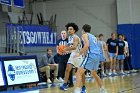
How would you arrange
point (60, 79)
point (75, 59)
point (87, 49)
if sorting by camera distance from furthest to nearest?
point (60, 79) < point (75, 59) < point (87, 49)

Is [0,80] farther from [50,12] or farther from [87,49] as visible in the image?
[50,12]

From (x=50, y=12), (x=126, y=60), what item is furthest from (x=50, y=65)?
(x=50, y=12)

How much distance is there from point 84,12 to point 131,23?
3.54m

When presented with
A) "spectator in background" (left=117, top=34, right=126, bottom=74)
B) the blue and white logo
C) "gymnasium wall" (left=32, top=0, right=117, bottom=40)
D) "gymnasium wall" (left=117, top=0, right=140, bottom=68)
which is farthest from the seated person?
"gymnasium wall" (left=32, top=0, right=117, bottom=40)

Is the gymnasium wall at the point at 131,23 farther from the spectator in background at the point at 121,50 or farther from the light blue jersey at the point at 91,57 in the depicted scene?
the light blue jersey at the point at 91,57

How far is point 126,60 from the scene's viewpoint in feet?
65.8

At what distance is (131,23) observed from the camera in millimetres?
21469

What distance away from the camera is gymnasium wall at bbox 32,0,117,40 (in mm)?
22656

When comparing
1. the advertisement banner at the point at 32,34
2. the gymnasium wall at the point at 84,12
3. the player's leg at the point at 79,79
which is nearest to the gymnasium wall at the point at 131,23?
the gymnasium wall at the point at 84,12

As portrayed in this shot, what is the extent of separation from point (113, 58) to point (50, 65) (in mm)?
4732

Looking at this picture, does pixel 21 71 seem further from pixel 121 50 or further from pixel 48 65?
pixel 121 50

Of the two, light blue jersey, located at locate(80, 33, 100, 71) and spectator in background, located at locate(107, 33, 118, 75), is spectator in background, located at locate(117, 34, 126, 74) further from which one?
light blue jersey, located at locate(80, 33, 100, 71)

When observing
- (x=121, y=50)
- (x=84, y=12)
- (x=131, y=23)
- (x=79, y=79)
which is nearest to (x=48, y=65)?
(x=79, y=79)

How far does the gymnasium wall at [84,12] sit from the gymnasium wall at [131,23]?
861 mm
